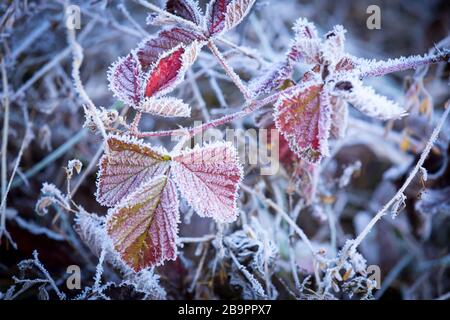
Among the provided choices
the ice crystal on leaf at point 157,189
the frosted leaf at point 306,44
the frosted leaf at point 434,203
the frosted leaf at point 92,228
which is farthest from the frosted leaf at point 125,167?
the frosted leaf at point 434,203

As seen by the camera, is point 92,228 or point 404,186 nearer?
point 404,186

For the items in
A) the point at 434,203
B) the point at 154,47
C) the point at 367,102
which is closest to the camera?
the point at 367,102

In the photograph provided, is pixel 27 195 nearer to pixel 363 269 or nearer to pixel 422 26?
pixel 363 269

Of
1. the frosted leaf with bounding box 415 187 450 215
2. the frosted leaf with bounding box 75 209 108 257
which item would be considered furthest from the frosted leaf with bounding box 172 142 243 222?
the frosted leaf with bounding box 415 187 450 215

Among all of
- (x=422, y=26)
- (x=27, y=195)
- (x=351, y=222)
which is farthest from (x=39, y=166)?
(x=422, y=26)

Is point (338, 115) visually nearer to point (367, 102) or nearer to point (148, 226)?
point (367, 102)

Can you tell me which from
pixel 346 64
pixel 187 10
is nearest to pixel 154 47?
pixel 187 10

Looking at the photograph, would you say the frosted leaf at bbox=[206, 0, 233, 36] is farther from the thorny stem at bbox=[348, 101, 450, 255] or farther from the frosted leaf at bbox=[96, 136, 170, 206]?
the thorny stem at bbox=[348, 101, 450, 255]
